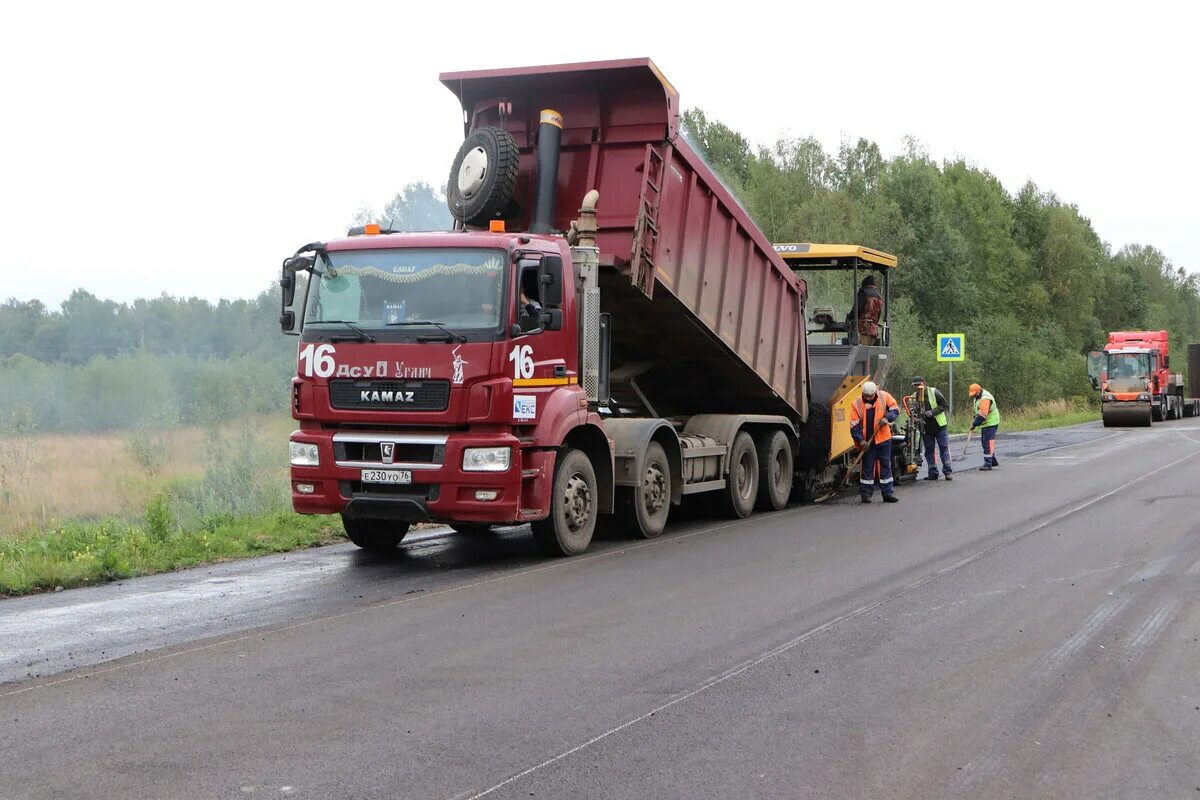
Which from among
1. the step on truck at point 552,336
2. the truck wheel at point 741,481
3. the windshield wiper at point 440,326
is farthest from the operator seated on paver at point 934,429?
the windshield wiper at point 440,326

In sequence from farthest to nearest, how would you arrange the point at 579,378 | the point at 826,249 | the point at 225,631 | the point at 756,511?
the point at 826,249 < the point at 756,511 < the point at 579,378 < the point at 225,631

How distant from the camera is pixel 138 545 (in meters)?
10.5

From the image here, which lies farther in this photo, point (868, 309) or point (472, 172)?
point (868, 309)

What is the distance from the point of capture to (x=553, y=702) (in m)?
5.40

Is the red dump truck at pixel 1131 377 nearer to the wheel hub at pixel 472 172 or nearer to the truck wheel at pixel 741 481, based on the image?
the truck wheel at pixel 741 481

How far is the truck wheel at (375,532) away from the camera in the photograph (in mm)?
10664

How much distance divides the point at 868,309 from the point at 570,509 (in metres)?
7.18

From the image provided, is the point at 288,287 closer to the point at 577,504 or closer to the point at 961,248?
the point at 577,504

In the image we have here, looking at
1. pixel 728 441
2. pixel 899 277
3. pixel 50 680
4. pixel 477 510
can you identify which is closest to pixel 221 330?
pixel 899 277

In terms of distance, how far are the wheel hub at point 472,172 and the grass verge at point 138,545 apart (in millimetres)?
3523

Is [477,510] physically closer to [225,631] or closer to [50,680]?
[225,631]

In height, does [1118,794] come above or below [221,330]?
below

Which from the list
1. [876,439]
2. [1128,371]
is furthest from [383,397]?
[1128,371]

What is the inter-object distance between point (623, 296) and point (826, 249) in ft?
16.3
